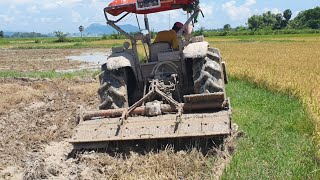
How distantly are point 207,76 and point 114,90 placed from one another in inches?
56.5

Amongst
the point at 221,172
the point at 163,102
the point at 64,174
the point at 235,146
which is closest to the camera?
the point at 221,172

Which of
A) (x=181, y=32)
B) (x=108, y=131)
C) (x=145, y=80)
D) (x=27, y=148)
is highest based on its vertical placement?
(x=181, y=32)

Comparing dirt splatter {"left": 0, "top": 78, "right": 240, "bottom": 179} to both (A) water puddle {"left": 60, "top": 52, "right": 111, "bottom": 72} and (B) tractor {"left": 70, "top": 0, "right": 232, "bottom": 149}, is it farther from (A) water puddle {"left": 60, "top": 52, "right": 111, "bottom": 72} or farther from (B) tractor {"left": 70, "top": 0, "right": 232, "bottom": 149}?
(A) water puddle {"left": 60, "top": 52, "right": 111, "bottom": 72}

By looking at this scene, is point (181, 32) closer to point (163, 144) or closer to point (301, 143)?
point (163, 144)

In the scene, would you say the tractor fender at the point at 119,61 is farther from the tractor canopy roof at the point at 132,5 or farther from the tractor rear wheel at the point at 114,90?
the tractor canopy roof at the point at 132,5

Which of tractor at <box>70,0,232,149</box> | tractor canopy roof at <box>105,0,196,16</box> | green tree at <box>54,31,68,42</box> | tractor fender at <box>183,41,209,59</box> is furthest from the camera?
green tree at <box>54,31,68,42</box>

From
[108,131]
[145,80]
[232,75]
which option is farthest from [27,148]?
[232,75]

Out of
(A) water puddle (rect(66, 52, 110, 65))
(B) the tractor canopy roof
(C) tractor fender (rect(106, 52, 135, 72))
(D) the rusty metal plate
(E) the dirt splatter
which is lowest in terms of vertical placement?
(A) water puddle (rect(66, 52, 110, 65))

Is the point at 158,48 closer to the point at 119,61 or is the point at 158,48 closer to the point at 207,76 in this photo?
the point at 119,61

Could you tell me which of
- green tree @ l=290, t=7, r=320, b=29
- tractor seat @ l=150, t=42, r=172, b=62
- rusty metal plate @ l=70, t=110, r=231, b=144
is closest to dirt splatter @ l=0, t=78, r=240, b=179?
rusty metal plate @ l=70, t=110, r=231, b=144

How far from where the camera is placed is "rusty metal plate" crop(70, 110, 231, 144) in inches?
218

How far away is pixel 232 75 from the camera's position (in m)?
14.5

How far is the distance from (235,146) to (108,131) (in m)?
1.73

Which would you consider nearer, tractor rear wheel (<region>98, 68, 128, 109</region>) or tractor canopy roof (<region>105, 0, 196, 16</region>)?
tractor rear wheel (<region>98, 68, 128, 109</region>)
